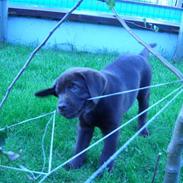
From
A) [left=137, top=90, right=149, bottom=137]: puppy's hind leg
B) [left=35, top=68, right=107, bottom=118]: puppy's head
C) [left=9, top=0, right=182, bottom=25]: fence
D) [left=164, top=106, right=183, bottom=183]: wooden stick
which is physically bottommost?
[left=137, top=90, right=149, bottom=137]: puppy's hind leg

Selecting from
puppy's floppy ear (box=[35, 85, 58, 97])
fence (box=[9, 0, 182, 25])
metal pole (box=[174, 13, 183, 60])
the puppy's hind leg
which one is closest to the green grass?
the puppy's hind leg

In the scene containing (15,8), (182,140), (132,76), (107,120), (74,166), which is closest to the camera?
(182,140)

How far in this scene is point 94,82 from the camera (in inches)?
95.7

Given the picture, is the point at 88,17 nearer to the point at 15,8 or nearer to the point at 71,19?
the point at 71,19

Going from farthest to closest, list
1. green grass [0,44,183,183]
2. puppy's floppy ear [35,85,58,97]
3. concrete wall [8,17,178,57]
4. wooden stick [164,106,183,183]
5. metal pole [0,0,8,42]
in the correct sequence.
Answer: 1. concrete wall [8,17,178,57]
2. metal pole [0,0,8,42]
3. green grass [0,44,183,183]
4. puppy's floppy ear [35,85,58,97]
5. wooden stick [164,106,183,183]

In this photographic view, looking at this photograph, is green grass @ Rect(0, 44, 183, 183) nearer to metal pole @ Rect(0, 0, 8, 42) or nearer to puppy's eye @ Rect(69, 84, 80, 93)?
puppy's eye @ Rect(69, 84, 80, 93)

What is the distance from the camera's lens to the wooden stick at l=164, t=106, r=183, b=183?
3.49ft

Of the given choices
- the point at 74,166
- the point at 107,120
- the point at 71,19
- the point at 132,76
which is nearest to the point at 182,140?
the point at 107,120

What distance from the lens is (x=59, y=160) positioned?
9.86 ft

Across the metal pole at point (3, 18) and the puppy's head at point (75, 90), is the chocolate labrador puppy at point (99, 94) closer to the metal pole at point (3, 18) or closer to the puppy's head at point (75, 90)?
the puppy's head at point (75, 90)

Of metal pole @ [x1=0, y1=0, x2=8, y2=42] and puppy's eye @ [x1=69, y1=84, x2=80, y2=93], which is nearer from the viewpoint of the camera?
puppy's eye @ [x1=69, y1=84, x2=80, y2=93]

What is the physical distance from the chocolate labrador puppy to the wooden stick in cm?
121

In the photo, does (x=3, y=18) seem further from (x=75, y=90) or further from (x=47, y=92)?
(x=75, y=90)

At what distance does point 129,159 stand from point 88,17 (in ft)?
13.7
